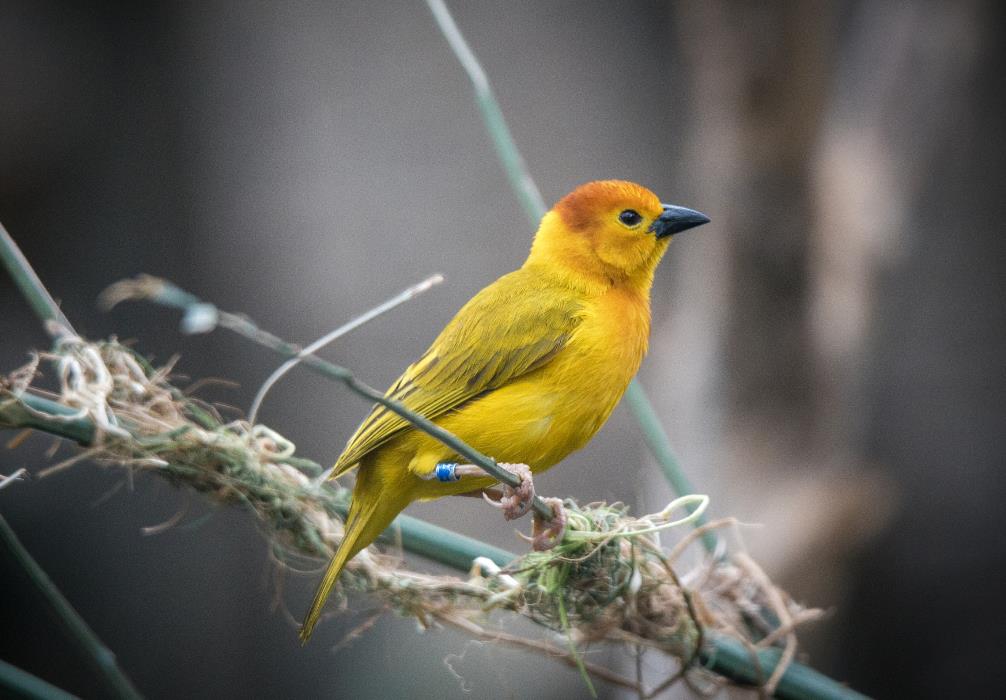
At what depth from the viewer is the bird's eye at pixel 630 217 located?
2.64m

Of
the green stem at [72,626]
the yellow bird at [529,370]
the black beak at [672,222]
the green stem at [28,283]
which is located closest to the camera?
the green stem at [72,626]

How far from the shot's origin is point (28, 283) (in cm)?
185

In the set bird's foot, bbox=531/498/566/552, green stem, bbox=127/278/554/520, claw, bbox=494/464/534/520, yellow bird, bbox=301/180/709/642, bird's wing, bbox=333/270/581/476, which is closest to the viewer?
green stem, bbox=127/278/554/520

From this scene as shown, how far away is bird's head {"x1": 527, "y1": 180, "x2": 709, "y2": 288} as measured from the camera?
2.62 metres

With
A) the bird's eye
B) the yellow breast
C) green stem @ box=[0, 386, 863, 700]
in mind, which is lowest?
green stem @ box=[0, 386, 863, 700]

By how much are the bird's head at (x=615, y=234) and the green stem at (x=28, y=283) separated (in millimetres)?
1147

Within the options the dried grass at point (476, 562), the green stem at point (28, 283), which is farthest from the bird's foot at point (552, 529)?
the green stem at point (28, 283)

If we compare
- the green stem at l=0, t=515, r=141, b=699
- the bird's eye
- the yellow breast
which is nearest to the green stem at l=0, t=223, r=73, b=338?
the green stem at l=0, t=515, r=141, b=699

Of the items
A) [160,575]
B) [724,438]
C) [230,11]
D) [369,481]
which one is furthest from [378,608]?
[230,11]

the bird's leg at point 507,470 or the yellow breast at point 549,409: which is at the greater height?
the yellow breast at point 549,409

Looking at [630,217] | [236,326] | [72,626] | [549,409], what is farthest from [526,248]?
[236,326]

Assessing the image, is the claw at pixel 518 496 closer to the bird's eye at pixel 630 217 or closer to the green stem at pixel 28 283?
the bird's eye at pixel 630 217

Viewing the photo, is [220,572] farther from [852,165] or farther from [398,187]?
[852,165]

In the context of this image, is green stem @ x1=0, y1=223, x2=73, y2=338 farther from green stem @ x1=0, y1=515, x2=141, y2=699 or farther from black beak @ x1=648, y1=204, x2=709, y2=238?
black beak @ x1=648, y1=204, x2=709, y2=238
